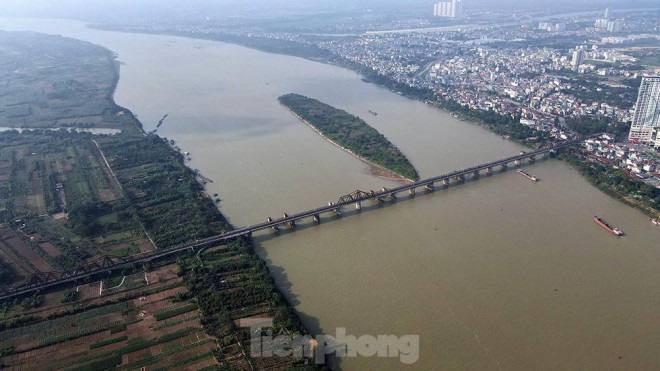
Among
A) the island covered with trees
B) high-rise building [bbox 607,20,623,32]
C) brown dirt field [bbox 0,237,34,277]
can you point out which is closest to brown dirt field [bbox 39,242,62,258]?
brown dirt field [bbox 0,237,34,277]

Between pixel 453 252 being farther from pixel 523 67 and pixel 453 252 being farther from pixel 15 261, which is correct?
pixel 523 67

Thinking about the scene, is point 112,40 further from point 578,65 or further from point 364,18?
point 578,65

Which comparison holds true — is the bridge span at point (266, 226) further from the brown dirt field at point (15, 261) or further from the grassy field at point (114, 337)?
the grassy field at point (114, 337)

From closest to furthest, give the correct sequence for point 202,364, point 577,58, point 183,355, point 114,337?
point 202,364 → point 183,355 → point 114,337 → point 577,58

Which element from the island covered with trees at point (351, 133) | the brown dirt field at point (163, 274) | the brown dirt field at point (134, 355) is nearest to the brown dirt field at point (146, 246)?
the brown dirt field at point (163, 274)

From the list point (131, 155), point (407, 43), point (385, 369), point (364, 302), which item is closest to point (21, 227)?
point (131, 155)

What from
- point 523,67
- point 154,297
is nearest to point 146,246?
point 154,297
